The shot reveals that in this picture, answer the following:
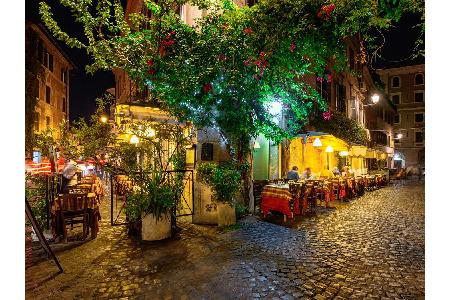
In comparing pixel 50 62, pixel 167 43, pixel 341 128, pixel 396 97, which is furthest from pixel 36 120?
pixel 396 97

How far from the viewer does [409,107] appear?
56.5 meters

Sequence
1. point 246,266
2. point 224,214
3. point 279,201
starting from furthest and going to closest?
point 279,201 < point 224,214 < point 246,266

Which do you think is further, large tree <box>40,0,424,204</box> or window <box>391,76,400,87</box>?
window <box>391,76,400,87</box>

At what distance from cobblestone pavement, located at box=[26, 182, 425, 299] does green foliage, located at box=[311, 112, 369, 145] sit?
380 inches

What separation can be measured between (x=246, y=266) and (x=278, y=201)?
4.43m

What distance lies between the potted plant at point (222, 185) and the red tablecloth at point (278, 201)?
5.50 feet

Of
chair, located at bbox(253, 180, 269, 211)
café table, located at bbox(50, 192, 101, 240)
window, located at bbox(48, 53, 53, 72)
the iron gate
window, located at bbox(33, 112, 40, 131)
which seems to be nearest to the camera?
café table, located at bbox(50, 192, 101, 240)

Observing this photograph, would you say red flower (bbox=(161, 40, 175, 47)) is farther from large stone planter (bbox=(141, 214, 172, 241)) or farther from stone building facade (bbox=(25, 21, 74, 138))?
stone building facade (bbox=(25, 21, 74, 138))

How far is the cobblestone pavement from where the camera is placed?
4809mm

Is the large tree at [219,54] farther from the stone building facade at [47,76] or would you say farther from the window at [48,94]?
the window at [48,94]

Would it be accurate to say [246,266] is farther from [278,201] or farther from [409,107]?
[409,107]

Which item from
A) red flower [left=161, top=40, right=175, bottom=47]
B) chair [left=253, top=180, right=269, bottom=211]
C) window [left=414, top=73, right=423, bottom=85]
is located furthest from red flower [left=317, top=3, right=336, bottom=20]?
window [left=414, top=73, right=423, bottom=85]

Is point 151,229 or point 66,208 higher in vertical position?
point 66,208

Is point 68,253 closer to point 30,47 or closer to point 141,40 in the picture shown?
point 141,40
